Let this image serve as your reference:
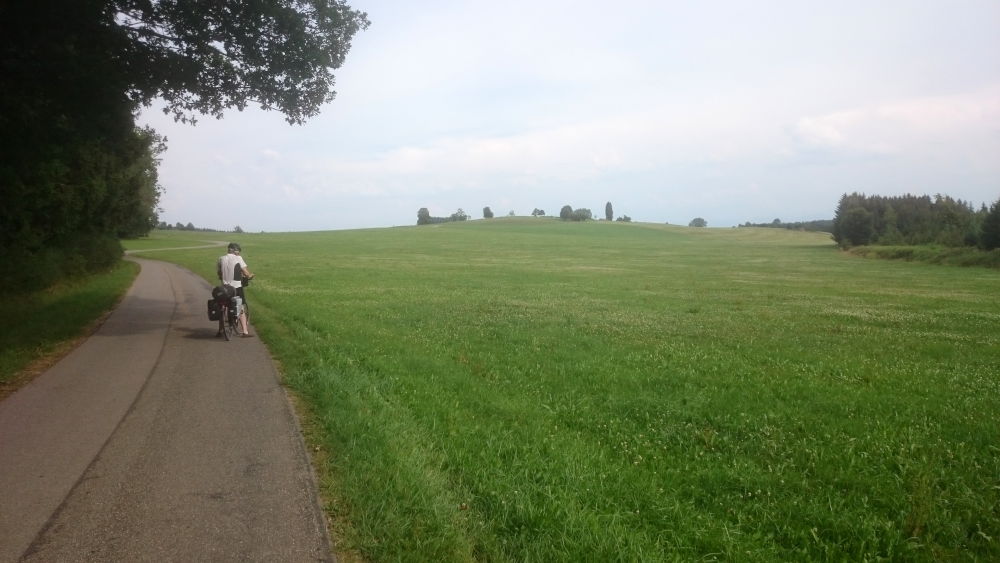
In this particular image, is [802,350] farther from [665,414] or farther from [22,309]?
[22,309]

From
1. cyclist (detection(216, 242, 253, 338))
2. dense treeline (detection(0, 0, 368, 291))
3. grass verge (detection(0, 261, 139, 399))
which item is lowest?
grass verge (detection(0, 261, 139, 399))

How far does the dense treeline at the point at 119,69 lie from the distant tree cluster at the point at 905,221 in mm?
60401

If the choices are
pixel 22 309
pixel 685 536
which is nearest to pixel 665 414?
pixel 685 536

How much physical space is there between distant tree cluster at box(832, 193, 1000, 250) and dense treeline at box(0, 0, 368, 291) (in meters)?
60.4

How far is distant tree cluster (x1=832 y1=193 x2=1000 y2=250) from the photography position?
2334 inches

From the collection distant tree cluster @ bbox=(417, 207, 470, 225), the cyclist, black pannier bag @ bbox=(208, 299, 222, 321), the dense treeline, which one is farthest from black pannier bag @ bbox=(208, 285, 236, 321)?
distant tree cluster @ bbox=(417, 207, 470, 225)

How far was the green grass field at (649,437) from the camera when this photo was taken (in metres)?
4.64

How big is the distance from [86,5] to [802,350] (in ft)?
51.3

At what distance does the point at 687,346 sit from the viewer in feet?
40.8

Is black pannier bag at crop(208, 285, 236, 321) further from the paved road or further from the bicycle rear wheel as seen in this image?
the paved road

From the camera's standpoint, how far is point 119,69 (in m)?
12.8

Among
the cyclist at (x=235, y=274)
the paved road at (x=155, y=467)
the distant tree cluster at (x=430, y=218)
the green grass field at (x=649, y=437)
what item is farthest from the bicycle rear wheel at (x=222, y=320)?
the distant tree cluster at (x=430, y=218)

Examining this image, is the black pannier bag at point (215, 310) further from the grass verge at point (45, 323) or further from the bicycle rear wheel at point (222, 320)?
the grass verge at point (45, 323)

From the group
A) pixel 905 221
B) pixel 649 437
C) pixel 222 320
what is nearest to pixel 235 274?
pixel 222 320
